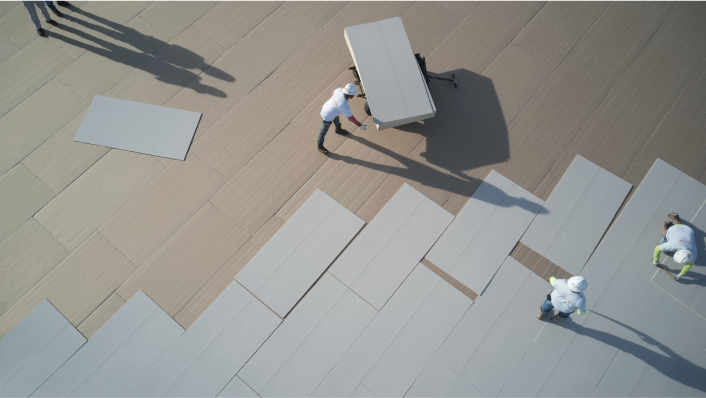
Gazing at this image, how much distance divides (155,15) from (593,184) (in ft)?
23.6

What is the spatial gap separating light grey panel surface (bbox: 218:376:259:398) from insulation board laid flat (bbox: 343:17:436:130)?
11.5 ft

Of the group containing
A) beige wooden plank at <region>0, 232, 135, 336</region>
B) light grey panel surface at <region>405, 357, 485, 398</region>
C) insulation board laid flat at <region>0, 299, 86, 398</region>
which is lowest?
insulation board laid flat at <region>0, 299, 86, 398</region>

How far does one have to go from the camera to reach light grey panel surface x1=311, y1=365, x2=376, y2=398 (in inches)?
165

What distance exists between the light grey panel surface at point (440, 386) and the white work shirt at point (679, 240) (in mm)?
2875

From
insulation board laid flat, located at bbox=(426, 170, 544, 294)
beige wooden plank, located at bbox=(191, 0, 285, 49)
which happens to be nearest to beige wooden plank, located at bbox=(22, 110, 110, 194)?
beige wooden plank, located at bbox=(191, 0, 285, 49)

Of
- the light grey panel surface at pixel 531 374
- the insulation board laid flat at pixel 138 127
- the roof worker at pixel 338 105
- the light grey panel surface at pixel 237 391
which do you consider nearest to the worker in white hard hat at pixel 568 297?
the light grey panel surface at pixel 531 374

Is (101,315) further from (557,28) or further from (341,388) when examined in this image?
(557,28)

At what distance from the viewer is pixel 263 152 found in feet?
17.3

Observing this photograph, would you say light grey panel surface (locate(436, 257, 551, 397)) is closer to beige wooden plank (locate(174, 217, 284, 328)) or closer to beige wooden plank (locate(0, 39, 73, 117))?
beige wooden plank (locate(174, 217, 284, 328))

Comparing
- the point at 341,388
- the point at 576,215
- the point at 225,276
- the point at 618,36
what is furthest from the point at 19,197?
the point at 618,36

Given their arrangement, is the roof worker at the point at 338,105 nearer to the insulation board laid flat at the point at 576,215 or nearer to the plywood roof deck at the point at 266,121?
the plywood roof deck at the point at 266,121

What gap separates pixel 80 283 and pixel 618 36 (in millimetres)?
8596

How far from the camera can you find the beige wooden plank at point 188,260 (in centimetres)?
460

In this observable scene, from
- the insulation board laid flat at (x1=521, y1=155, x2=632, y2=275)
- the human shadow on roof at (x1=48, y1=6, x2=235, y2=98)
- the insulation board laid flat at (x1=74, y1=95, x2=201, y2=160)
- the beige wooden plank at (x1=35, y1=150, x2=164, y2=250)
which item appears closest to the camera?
the insulation board laid flat at (x1=521, y1=155, x2=632, y2=275)
